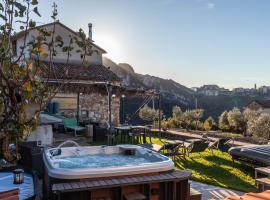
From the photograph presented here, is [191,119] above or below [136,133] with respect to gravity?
above

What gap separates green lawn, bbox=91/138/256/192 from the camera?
857cm

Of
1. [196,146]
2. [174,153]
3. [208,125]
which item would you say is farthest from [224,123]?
[174,153]

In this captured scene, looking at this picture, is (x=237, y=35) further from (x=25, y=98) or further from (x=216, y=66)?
(x=25, y=98)

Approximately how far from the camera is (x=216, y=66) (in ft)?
82.9

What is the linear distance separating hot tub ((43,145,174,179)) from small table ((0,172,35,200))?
1.78 feet

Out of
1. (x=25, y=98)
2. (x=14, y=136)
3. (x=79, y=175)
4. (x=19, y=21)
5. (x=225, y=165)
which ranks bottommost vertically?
(x=225, y=165)

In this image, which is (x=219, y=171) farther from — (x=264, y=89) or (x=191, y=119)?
(x=264, y=89)

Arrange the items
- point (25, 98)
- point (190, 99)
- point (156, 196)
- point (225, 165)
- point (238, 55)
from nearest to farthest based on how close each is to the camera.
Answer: point (25, 98), point (156, 196), point (225, 165), point (238, 55), point (190, 99)

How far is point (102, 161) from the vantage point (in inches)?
338

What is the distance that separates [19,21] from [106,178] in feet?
13.9

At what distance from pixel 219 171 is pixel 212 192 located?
88.9 inches

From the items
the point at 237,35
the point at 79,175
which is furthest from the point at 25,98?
the point at 237,35

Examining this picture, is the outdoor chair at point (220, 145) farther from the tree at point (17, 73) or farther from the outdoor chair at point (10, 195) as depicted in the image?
the tree at point (17, 73)

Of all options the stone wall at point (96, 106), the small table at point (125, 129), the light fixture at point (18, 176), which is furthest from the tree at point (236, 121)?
the light fixture at point (18, 176)
